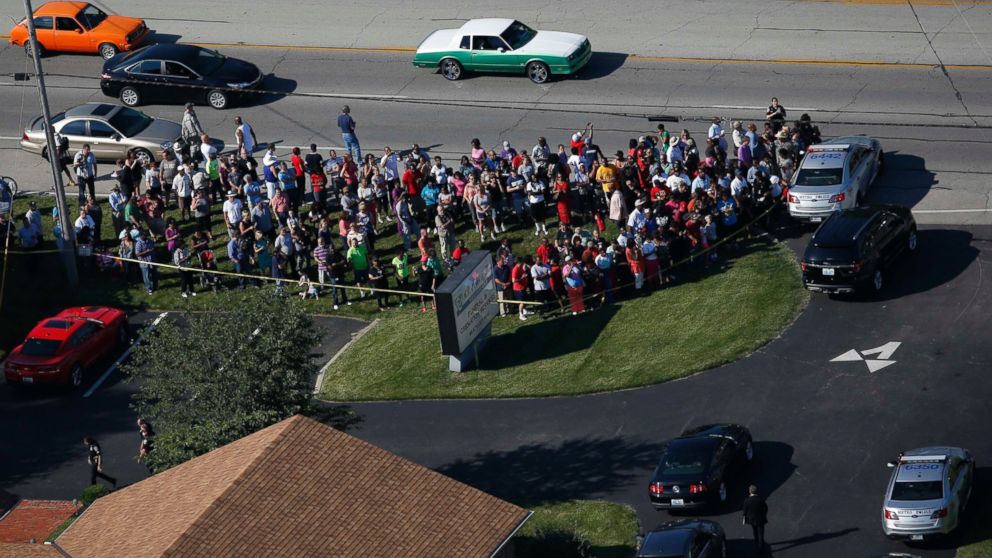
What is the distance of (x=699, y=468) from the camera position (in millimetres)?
27703

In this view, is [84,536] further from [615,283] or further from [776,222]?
[776,222]

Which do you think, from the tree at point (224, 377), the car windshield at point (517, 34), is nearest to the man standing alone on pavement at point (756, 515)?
the tree at point (224, 377)

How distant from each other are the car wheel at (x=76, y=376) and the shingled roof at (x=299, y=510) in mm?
9930

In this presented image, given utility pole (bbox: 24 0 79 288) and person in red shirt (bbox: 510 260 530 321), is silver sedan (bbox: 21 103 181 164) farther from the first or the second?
person in red shirt (bbox: 510 260 530 321)

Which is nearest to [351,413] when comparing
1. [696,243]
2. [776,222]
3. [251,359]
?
[251,359]

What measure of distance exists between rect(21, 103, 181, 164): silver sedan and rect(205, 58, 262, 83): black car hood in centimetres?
270

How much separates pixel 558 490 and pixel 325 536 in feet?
23.8

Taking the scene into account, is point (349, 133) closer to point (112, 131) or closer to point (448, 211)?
point (448, 211)

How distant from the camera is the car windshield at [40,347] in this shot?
3575 centimetres

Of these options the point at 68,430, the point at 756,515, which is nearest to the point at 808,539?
the point at 756,515

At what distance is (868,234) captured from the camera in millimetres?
34094

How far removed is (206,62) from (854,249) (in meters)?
22.0

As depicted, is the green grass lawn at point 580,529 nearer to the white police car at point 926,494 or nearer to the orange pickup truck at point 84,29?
the white police car at point 926,494

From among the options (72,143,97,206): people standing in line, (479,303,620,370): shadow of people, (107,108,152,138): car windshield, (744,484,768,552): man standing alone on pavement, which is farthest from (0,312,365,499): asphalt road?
(744,484,768,552): man standing alone on pavement
